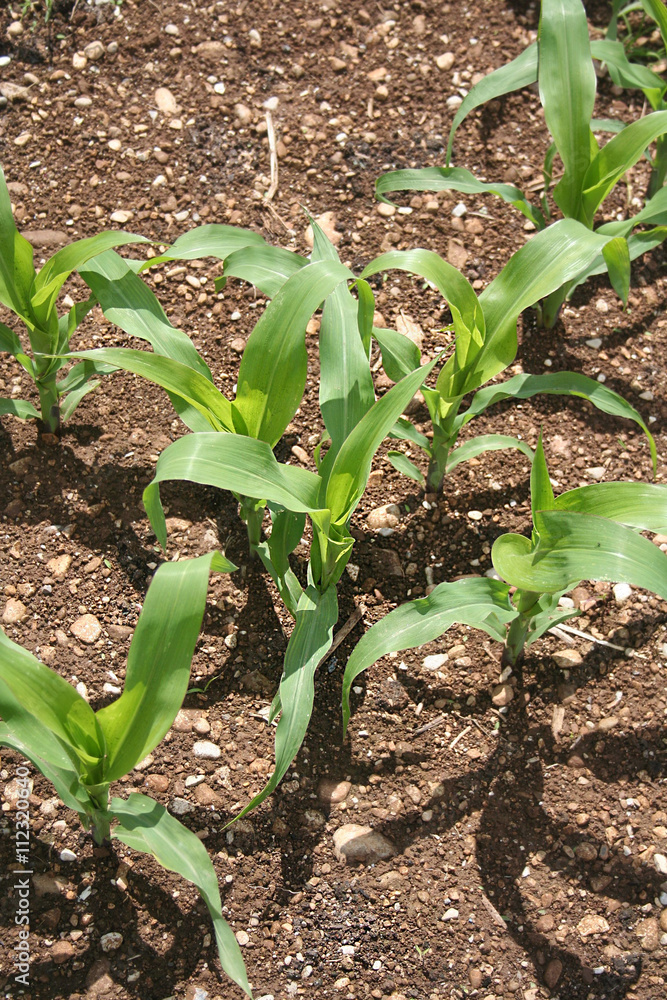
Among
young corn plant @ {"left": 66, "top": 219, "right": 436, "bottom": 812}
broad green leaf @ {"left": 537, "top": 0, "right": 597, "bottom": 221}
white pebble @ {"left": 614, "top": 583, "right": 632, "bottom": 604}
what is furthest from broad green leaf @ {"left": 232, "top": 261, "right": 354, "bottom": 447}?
white pebble @ {"left": 614, "top": 583, "right": 632, "bottom": 604}

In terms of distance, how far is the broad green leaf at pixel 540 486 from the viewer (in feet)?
5.51

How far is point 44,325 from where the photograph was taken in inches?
78.1

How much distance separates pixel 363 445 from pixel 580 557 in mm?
482

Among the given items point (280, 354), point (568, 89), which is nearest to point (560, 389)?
point (280, 354)

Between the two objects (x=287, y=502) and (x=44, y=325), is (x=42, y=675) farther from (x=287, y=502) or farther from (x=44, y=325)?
(x=44, y=325)

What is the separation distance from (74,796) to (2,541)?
728mm

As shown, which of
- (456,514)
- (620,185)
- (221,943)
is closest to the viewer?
(221,943)

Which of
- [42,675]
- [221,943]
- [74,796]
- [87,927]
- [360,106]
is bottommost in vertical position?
[87,927]

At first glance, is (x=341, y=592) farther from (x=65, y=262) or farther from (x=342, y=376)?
(x=65, y=262)

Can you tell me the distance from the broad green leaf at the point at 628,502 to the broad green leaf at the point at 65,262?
1.09 m

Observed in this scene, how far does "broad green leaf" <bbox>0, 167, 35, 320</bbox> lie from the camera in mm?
1917

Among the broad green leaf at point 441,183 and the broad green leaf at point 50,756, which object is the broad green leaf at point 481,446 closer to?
the broad green leaf at point 441,183

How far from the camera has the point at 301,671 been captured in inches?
66.0

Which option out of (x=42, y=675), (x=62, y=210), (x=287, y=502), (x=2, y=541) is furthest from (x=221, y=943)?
(x=62, y=210)
